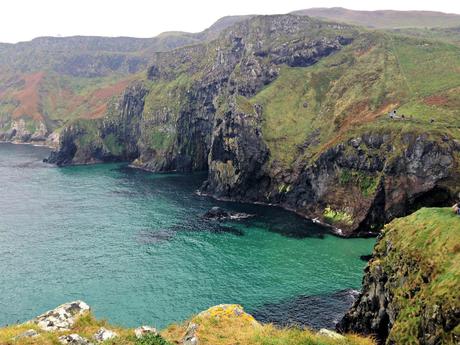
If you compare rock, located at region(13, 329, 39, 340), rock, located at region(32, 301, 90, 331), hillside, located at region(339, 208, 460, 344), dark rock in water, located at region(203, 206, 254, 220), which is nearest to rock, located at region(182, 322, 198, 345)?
rock, located at region(32, 301, 90, 331)

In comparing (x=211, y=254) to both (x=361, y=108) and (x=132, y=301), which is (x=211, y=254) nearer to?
(x=132, y=301)

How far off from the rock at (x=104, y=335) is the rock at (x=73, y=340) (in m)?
1.12

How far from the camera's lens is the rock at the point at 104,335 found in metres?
27.9

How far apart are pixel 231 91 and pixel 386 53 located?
7542 cm

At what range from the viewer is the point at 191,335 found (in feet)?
106

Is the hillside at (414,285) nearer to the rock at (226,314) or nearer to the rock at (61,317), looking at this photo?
the rock at (226,314)

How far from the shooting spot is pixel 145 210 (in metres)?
133

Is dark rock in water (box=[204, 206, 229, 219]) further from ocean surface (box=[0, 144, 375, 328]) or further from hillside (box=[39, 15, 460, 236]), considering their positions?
hillside (box=[39, 15, 460, 236])

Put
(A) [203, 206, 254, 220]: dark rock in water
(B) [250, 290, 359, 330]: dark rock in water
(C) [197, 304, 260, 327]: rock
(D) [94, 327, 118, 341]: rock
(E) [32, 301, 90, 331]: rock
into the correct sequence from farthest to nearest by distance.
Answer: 1. (A) [203, 206, 254, 220]: dark rock in water
2. (B) [250, 290, 359, 330]: dark rock in water
3. (C) [197, 304, 260, 327]: rock
4. (E) [32, 301, 90, 331]: rock
5. (D) [94, 327, 118, 341]: rock

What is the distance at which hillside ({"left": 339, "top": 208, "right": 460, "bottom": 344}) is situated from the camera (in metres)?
37.7

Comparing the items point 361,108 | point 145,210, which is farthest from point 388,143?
point 145,210

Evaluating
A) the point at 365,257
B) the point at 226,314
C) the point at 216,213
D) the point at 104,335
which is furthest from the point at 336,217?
the point at 104,335

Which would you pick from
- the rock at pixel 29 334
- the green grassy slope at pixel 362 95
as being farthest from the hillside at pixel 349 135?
the rock at pixel 29 334

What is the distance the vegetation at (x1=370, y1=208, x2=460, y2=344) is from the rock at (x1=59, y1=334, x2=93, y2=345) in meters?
31.0
